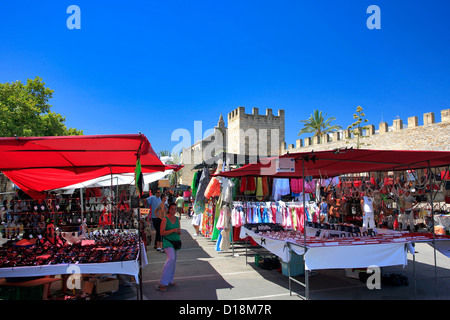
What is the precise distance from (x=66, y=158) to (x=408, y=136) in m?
20.2

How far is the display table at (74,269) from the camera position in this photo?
361 centimetres

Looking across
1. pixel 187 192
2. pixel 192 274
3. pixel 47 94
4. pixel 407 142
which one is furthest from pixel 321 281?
pixel 47 94

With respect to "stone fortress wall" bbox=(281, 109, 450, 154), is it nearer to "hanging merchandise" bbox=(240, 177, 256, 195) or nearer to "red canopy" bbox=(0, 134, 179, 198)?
"hanging merchandise" bbox=(240, 177, 256, 195)

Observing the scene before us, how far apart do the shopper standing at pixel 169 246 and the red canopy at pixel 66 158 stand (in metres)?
1.12

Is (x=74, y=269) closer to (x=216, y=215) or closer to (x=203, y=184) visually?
(x=216, y=215)

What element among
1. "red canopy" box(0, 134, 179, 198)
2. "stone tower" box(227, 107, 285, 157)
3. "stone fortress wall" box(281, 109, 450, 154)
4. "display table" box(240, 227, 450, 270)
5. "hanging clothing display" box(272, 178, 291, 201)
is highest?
"stone tower" box(227, 107, 285, 157)

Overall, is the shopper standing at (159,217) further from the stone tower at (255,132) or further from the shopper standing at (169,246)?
the stone tower at (255,132)

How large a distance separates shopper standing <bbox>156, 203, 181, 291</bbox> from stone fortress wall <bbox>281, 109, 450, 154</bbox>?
16.5m

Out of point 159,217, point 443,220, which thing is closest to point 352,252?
point 159,217

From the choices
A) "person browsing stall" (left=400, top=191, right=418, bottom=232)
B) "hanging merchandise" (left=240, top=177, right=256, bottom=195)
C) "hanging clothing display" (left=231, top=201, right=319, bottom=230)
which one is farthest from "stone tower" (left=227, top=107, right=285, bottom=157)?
"hanging clothing display" (left=231, top=201, right=319, bottom=230)

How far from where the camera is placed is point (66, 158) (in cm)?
557

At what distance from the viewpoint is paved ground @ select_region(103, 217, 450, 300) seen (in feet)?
15.4

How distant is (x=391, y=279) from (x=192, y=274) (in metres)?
3.58
